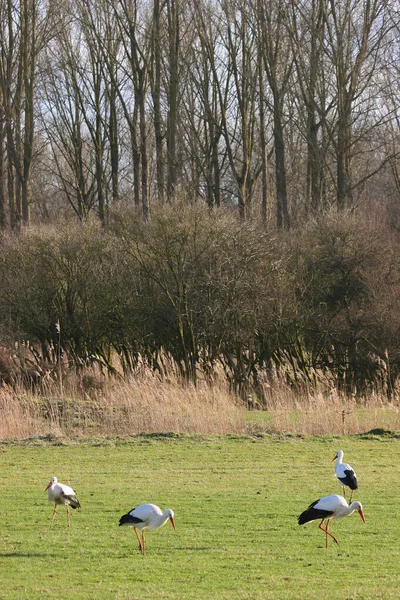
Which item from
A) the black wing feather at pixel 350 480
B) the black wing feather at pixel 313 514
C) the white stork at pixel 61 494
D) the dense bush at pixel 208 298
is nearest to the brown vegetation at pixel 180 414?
the dense bush at pixel 208 298

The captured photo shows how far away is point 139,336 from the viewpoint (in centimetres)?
2327

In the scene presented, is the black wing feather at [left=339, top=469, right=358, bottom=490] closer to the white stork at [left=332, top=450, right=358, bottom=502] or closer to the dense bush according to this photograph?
the white stork at [left=332, top=450, right=358, bottom=502]

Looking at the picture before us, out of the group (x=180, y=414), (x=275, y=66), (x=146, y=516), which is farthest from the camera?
(x=275, y=66)

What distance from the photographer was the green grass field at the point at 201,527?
693cm

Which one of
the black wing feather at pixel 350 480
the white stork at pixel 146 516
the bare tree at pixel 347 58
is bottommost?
the black wing feather at pixel 350 480

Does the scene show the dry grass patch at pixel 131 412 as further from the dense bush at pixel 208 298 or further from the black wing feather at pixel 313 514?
the black wing feather at pixel 313 514

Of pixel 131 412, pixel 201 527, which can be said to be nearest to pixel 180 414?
pixel 131 412

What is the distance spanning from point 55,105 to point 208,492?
45.5m

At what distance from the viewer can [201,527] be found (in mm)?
8852

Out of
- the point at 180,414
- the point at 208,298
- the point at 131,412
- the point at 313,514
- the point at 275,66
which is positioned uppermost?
the point at 275,66

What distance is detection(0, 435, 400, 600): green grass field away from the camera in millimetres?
6934

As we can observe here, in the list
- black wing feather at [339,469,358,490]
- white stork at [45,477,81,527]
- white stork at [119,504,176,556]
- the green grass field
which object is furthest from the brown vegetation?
white stork at [119,504,176,556]

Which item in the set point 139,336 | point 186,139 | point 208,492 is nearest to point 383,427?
point 208,492

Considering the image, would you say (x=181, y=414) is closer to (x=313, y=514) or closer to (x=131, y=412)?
(x=131, y=412)
